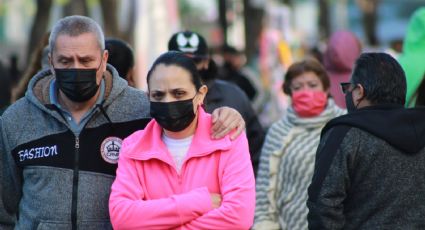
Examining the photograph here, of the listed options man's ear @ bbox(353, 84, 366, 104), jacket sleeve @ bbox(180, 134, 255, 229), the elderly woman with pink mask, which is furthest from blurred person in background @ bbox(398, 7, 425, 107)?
jacket sleeve @ bbox(180, 134, 255, 229)

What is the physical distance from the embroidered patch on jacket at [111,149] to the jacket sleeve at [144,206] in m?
0.28

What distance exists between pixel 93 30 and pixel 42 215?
100 centimetres

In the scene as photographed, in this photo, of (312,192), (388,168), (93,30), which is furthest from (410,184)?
(93,30)

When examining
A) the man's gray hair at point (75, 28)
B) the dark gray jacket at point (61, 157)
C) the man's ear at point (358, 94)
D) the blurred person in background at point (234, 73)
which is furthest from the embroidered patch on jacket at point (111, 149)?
the blurred person in background at point (234, 73)

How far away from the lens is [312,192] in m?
5.08

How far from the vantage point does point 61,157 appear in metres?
4.97

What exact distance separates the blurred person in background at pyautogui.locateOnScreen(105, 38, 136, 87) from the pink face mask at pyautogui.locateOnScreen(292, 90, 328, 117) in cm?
131

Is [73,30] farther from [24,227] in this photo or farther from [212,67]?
[212,67]

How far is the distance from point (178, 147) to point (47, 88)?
0.91 meters

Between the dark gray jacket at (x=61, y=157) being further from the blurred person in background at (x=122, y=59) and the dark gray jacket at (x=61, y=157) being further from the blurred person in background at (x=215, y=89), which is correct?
the blurred person in background at (x=215, y=89)

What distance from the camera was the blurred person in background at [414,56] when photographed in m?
7.30

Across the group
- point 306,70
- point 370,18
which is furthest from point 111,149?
point 370,18

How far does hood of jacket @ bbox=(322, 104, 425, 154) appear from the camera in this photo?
4980mm

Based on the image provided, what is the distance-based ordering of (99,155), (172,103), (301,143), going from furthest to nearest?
(301,143) → (99,155) → (172,103)
